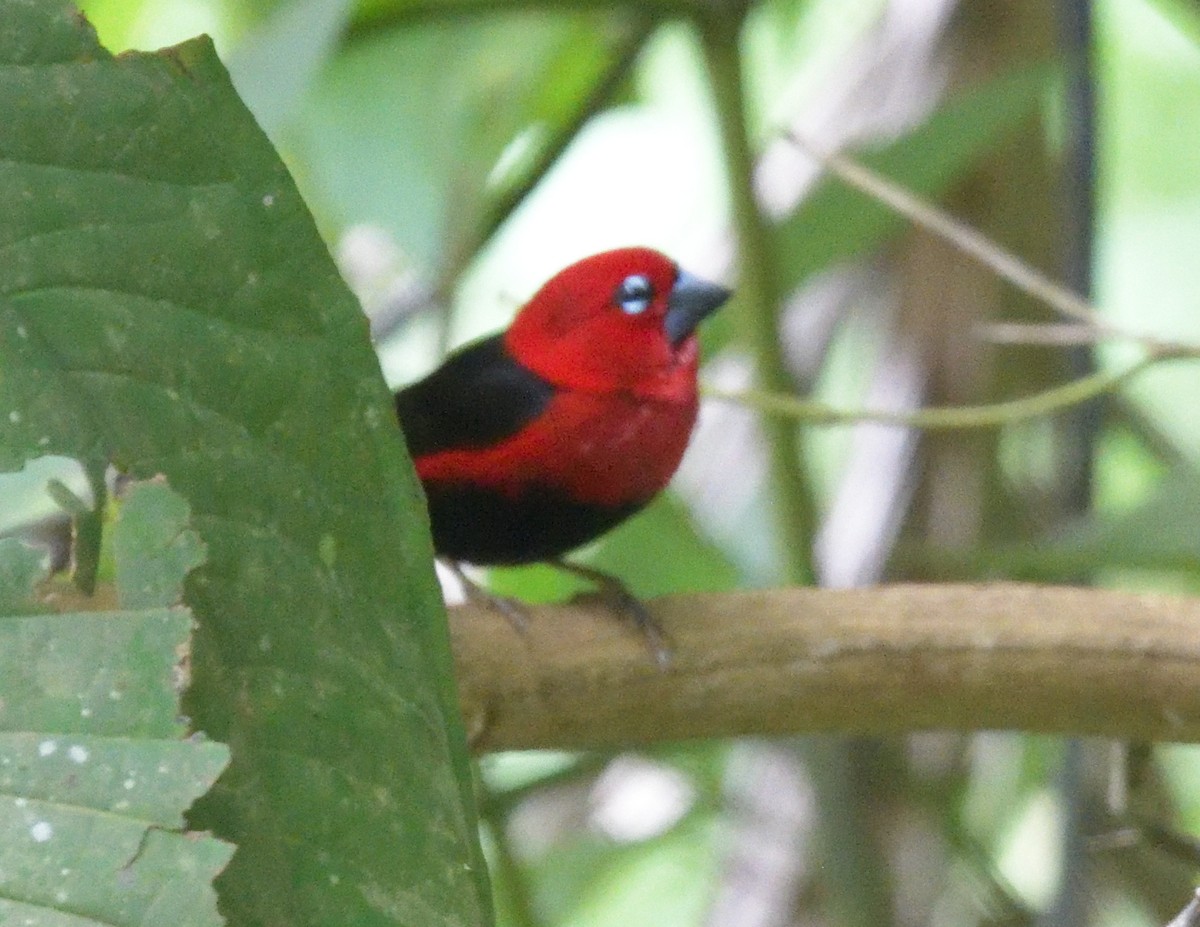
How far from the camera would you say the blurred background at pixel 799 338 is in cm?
176

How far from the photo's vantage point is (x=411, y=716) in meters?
0.84

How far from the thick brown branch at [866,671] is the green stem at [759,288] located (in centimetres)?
42

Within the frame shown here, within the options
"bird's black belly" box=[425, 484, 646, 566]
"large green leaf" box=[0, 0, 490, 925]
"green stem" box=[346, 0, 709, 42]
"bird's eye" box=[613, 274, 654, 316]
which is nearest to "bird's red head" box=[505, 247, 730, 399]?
"bird's eye" box=[613, 274, 654, 316]

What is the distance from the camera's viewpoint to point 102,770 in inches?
29.3

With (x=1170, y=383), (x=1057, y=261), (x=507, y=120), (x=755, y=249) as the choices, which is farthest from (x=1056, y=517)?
(x=1170, y=383)

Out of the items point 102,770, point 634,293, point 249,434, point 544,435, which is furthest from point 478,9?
point 102,770

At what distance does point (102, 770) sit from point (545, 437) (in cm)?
102

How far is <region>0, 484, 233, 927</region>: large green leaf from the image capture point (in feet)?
2.37

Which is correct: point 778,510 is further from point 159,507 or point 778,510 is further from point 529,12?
point 159,507

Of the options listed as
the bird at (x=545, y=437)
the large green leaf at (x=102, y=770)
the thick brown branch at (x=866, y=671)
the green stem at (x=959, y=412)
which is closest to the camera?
the large green leaf at (x=102, y=770)

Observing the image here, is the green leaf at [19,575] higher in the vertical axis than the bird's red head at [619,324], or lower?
higher

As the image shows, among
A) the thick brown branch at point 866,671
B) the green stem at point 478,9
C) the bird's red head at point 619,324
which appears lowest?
the thick brown branch at point 866,671

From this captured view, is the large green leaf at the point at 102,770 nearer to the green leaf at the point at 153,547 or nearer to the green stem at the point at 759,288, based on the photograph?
the green leaf at the point at 153,547

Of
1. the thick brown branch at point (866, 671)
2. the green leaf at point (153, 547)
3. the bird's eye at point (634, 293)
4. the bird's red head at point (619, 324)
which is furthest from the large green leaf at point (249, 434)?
the bird's eye at point (634, 293)
